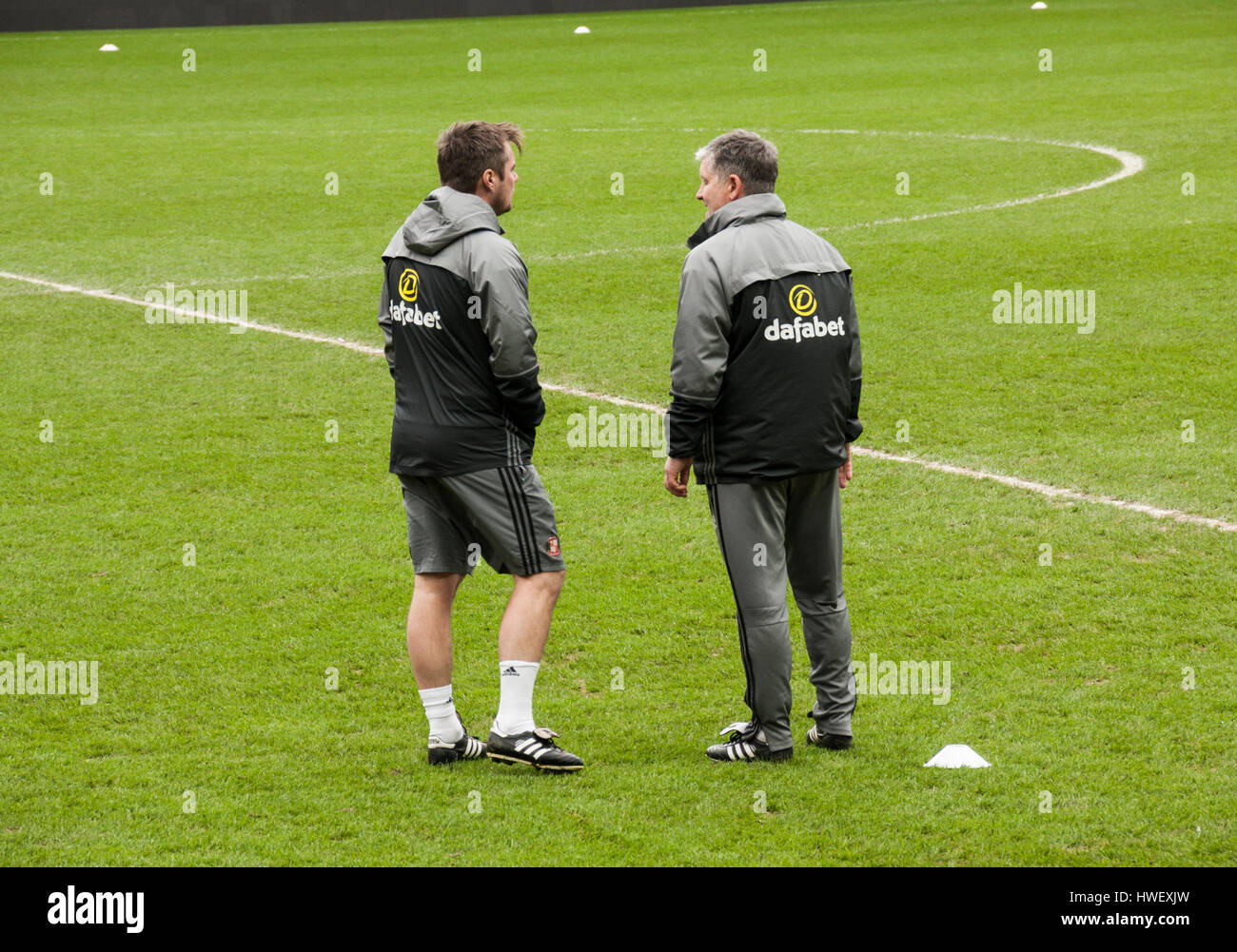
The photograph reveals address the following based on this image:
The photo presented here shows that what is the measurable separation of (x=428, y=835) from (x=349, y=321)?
865cm

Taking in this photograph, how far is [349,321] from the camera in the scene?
13.0 m

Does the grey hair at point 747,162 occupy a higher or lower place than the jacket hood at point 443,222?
higher

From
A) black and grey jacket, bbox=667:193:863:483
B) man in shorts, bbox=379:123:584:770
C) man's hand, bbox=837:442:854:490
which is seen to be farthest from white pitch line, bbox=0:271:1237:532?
man in shorts, bbox=379:123:584:770

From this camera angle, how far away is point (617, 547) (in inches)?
307

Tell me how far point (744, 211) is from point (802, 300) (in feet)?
1.18

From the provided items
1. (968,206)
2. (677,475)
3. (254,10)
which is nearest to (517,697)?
(677,475)

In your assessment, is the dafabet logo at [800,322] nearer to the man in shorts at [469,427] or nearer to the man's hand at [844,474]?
the man's hand at [844,474]

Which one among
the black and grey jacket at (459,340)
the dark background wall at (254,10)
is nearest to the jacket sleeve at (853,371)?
the black and grey jacket at (459,340)

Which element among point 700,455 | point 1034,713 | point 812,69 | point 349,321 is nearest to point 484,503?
point 700,455

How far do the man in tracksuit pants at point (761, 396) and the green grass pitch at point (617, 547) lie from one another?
53cm

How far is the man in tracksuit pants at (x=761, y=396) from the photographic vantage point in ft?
16.9

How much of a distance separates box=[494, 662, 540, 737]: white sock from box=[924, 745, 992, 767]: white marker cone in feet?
4.57

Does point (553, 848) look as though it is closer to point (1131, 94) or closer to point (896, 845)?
point (896, 845)

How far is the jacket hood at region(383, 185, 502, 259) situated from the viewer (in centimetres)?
516
